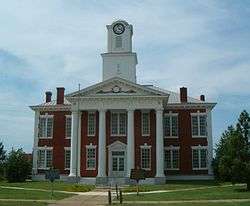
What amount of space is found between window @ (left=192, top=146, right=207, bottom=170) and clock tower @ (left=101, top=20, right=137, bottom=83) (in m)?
11.4

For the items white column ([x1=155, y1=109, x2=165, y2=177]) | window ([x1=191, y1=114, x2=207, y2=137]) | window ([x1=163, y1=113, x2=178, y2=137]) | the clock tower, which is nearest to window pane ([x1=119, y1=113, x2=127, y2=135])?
white column ([x1=155, y1=109, x2=165, y2=177])

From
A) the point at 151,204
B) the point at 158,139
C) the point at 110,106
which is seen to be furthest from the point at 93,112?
the point at 151,204

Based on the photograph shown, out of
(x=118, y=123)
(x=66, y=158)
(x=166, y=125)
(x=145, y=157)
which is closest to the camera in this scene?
(x=145, y=157)

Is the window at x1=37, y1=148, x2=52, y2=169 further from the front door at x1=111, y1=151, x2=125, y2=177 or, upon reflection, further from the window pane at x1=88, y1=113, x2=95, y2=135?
the front door at x1=111, y1=151, x2=125, y2=177

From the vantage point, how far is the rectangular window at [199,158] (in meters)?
57.0

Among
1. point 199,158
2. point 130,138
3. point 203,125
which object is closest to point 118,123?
point 130,138

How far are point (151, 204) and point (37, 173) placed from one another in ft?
113

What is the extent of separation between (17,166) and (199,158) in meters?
21.1

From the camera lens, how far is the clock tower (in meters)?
59.1

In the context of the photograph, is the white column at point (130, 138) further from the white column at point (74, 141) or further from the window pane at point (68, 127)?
the window pane at point (68, 127)

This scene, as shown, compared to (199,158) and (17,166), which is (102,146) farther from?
(199,158)

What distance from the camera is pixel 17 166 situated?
54000 millimetres

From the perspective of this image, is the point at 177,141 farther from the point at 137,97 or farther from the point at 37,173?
the point at 37,173

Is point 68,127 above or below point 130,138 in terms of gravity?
above
